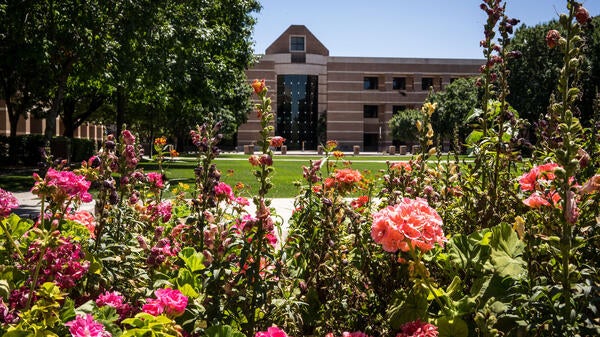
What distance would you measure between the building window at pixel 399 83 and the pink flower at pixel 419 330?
61554 mm

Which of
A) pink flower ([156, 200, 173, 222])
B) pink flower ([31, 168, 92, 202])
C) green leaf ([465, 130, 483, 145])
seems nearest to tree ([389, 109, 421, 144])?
green leaf ([465, 130, 483, 145])

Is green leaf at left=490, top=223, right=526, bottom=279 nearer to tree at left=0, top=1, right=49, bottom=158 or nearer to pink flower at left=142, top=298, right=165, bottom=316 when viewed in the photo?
pink flower at left=142, top=298, right=165, bottom=316

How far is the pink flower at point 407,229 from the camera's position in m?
1.69

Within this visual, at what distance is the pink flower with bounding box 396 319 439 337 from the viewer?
1.54 m

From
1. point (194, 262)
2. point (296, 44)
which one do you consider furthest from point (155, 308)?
point (296, 44)

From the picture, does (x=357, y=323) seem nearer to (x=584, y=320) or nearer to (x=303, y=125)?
(x=584, y=320)

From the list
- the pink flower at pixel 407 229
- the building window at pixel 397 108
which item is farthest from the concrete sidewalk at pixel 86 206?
the building window at pixel 397 108

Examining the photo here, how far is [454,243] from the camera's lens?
2053 millimetres

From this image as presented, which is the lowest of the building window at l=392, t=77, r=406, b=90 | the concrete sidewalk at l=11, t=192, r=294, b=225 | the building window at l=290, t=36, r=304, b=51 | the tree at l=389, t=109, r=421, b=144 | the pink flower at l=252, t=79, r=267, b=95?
the concrete sidewalk at l=11, t=192, r=294, b=225

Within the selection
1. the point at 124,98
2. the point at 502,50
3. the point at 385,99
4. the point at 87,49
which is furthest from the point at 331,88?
the point at 502,50

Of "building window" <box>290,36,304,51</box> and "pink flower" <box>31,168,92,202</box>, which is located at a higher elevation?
"building window" <box>290,36,304,51</box>

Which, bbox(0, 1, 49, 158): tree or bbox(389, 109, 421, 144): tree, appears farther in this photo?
bbox(389, 109, 421, 144): tree

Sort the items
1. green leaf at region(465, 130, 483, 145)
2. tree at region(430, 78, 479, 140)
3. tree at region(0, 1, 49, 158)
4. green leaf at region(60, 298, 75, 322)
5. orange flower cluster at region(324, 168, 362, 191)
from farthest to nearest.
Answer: tree at region(430, 78, 479, 140) < tree at region(0, 1, 49, 158) < orange flower cluster at region(324, 168, 362, 191) < green leaf at region(465, 130, 483, 145) < green leaf at region(60, 298, 75, 322)

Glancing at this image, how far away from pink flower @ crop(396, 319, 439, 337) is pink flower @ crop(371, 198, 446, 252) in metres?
0.26
